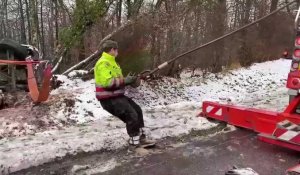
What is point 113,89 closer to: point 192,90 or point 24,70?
point 24,70

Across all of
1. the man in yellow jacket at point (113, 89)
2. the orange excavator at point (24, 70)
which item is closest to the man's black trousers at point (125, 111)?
the man in yellow jacket at point (113, 89)

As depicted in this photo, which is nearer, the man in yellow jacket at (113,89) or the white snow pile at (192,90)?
the man in yellow jacket at (113,89)

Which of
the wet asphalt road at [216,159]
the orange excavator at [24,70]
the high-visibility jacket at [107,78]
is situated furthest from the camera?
the orange excavator at [24,70]

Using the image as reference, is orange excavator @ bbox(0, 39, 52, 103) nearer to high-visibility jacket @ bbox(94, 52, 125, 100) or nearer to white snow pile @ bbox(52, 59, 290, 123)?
white snow pile @ bbox(52, 59, 290, 123)

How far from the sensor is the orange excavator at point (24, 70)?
816cm

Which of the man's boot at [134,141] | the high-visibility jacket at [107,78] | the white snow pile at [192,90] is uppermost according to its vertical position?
the high-visibility jacket at [107,78]

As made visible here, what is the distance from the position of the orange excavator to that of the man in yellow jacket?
2747 millimetres

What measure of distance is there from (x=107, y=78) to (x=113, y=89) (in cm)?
23

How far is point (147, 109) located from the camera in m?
8.82

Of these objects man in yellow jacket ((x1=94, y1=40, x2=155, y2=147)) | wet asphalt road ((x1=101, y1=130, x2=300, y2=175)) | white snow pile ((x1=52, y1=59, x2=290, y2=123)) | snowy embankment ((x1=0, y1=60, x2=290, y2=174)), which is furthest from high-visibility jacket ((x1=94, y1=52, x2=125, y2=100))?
white snow pile ((x1=52, y1=59, x2=290, y2=123))

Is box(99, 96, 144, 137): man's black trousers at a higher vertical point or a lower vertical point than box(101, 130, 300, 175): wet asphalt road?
higher

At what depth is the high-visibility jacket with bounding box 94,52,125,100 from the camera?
567 cm

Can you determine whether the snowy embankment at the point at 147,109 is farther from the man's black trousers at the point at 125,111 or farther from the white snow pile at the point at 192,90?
the man's black trousers at the point at 125,111

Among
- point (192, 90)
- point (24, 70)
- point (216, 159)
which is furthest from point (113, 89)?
point (192, 90)
